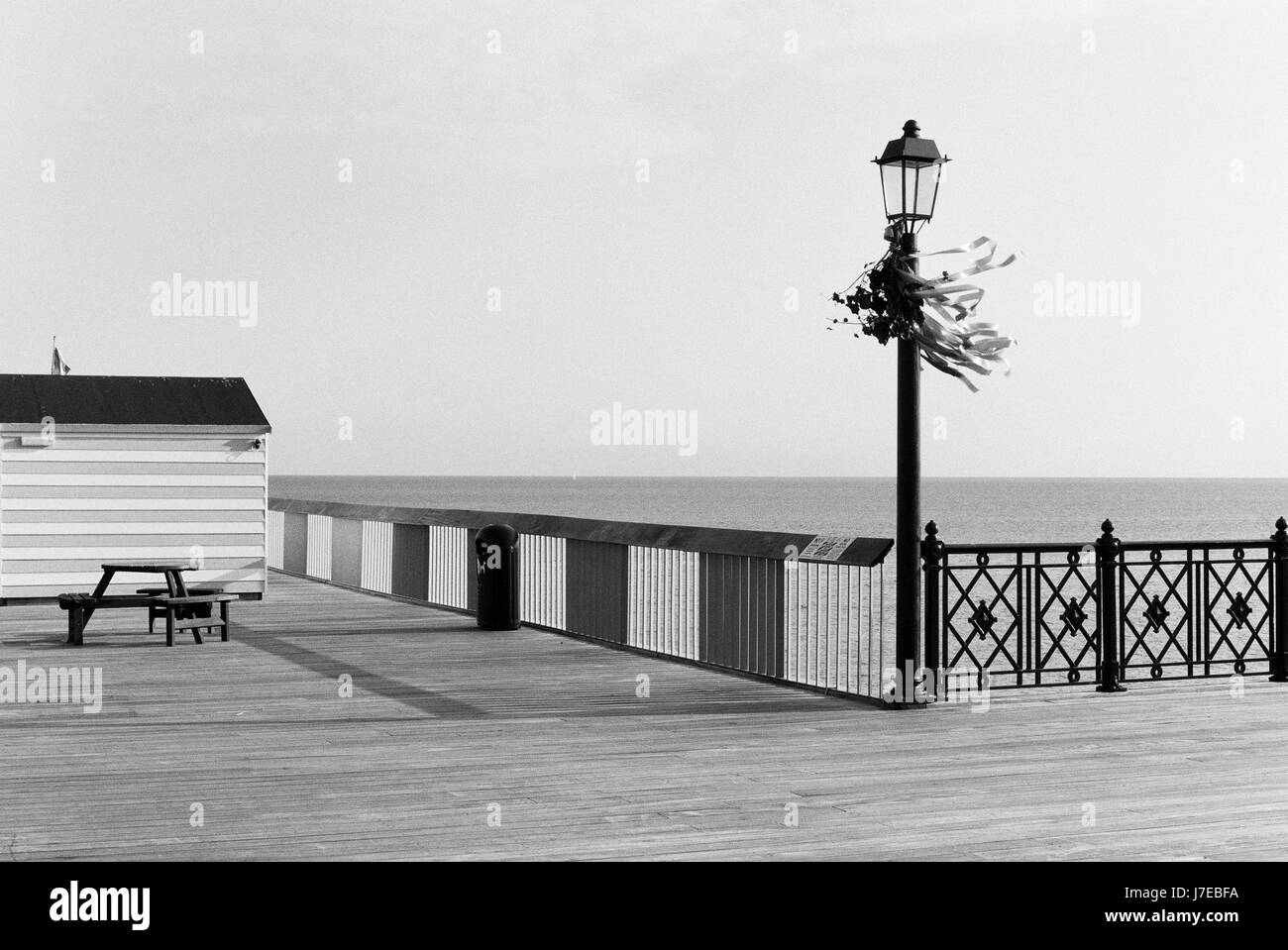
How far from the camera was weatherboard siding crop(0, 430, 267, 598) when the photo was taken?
50.3 ft

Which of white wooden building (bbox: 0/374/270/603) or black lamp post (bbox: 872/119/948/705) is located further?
white wooden building (bbox: 0/374/270/603)

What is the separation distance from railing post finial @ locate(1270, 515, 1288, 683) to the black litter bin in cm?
635

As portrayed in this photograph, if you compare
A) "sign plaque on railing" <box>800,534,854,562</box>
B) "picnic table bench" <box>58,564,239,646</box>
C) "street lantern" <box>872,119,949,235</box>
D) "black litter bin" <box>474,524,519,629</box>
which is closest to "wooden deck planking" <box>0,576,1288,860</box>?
"sign plaque on railing" <box>800,534,854,562</box>

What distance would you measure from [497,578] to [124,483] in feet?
16.0

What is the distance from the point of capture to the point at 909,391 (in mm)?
8828

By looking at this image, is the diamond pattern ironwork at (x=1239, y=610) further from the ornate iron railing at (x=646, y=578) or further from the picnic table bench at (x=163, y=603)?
the picnic table bench at (x=163, y=603)

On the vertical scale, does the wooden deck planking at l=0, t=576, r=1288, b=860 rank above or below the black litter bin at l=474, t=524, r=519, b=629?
below

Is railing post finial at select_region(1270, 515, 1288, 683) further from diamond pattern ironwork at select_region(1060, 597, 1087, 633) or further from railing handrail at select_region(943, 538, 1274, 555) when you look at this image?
diamond pattern ironwork at select_region(1060, 597, 1087, 633)

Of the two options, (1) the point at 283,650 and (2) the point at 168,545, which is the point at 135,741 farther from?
(2) the point at 168,545

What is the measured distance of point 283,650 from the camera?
38.1 feet

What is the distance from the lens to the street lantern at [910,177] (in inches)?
345

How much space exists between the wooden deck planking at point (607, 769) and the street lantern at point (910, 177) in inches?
116
